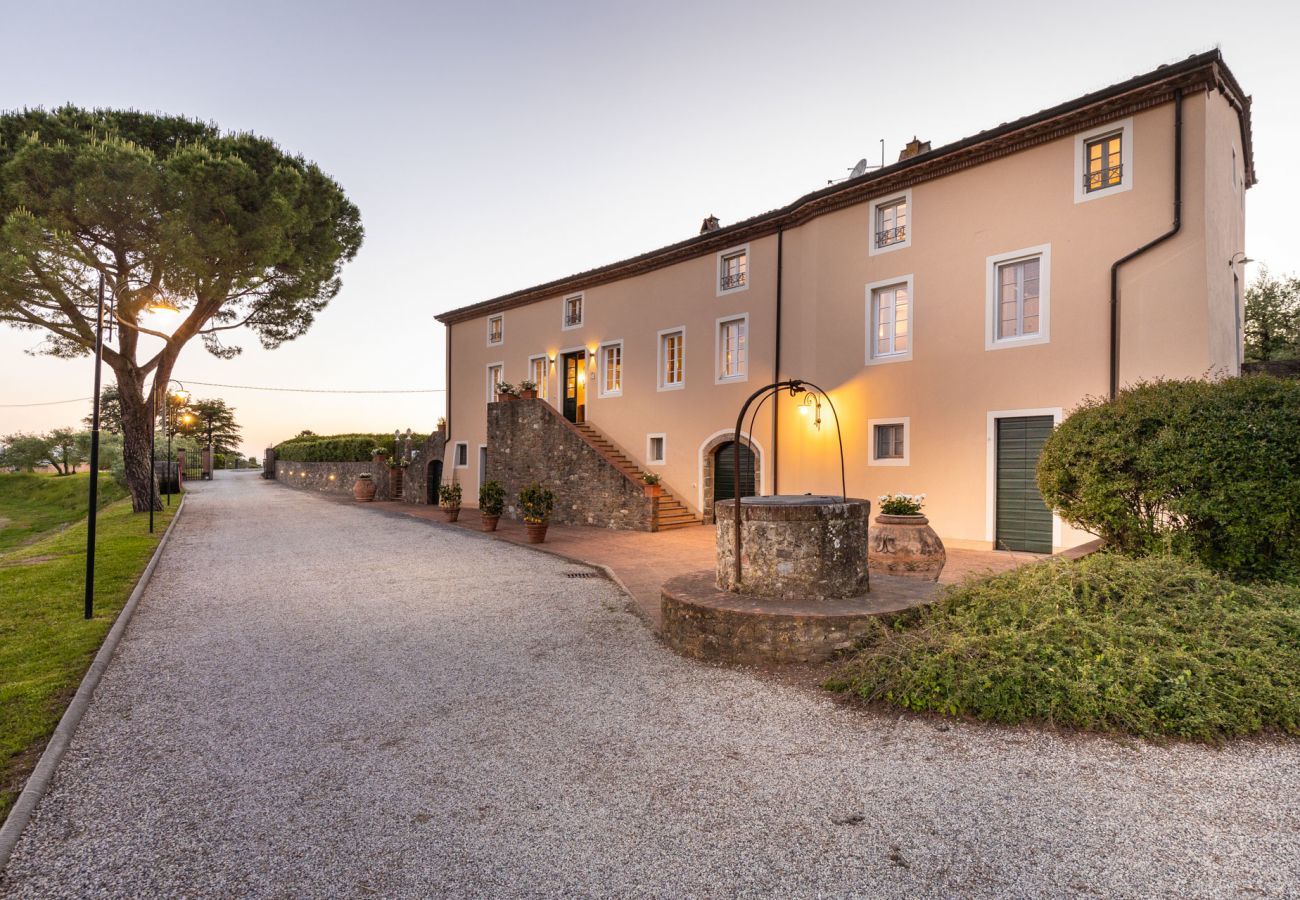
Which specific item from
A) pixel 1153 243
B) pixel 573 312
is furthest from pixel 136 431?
pixel 1153 243

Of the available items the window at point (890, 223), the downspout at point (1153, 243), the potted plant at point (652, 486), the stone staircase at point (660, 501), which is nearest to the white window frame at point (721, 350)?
the potted plant at point (652, 486)

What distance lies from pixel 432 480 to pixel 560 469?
362 inches

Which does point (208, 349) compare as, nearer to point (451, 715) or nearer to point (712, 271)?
point (712, 271)

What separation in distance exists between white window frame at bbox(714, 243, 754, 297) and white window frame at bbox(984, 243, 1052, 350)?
5579 mm

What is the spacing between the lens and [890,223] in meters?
12.9

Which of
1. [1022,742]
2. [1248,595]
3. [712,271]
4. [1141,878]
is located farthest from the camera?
[712,271]

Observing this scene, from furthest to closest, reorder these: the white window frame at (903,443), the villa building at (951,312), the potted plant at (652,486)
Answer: the potted plant at (652,486), the white window frame at (903,443), the villa building at (951,312)

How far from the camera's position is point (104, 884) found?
2580mm

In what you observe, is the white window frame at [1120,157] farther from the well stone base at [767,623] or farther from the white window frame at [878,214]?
the well stone base at [767,623]

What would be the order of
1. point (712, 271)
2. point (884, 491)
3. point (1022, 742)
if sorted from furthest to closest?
1. point (712, 271)
2. point (884, 491)
3. point (1022, 742)

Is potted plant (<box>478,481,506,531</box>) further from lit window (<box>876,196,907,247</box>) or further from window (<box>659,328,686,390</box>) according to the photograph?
lit window (<box>876,196,907,247</box>)

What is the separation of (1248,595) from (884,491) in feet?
24.0

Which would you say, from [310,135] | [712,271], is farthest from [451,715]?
[310,135]

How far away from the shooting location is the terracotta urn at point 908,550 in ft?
26.4
